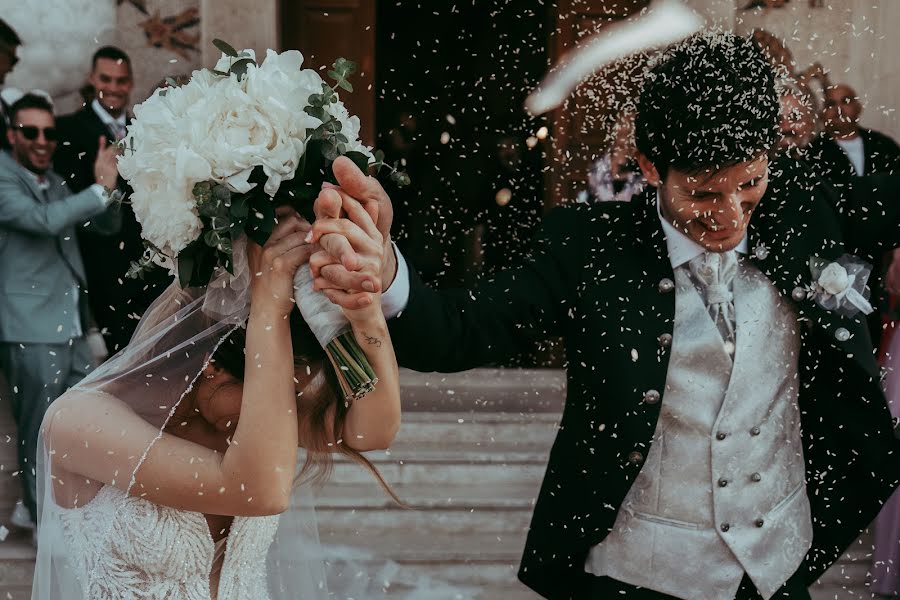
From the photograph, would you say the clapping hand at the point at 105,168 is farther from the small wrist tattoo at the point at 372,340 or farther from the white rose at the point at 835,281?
the white rose at the point at 835,281

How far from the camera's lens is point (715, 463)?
2.20m

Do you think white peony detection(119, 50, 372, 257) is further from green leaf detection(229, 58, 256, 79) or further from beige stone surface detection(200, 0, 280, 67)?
beige stone surface detection(200, 0, 280, 67)

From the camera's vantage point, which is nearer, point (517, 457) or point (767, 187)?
point (767, 187)

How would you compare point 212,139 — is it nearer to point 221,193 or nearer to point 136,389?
point 221,193

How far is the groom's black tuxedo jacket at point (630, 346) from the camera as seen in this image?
7.22ft

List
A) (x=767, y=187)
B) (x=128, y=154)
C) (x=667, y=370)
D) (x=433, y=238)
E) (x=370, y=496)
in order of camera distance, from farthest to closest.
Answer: (x=433, y=238) < (x=370, y=496) < (x=767, y=187) < (x=667, y=370) < (x=128, y=154)

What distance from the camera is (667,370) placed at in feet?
7.29

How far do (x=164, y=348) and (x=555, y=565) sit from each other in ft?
3.12

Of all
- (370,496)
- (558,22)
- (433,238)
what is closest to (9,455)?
(370,496)

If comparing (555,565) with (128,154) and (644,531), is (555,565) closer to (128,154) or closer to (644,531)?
(644,531)

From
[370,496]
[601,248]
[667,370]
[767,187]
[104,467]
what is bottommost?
[370,496]

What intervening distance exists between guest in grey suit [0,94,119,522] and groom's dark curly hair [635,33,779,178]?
312 cm

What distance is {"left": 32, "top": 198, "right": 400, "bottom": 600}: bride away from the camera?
1.85m

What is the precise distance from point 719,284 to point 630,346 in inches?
9.1
